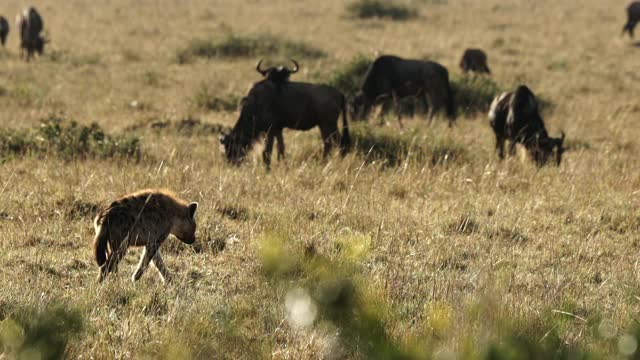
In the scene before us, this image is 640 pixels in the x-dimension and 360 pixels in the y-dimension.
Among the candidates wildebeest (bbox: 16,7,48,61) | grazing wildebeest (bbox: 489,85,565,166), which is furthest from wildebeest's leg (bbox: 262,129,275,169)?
wildebeest (bbox: 16,7,48,61)

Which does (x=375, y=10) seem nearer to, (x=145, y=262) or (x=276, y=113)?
(x=276, y=113)

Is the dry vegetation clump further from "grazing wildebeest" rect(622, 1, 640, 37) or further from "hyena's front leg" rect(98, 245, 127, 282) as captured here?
"grazing wildebeest" rect(622, 1, 640, 37)

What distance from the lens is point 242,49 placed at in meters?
21.1

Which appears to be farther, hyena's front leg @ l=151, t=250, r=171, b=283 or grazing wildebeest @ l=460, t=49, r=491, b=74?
grazing wildebeest @ l=460, t=49, r=491, b=74

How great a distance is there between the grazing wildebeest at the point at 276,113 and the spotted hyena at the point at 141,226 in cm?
420

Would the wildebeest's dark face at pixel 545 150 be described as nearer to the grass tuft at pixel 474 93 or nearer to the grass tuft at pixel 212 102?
the grass tuft at pixel 474 93

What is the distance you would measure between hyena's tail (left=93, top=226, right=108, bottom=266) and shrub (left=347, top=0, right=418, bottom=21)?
28041mm

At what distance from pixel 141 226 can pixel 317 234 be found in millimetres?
Answer: 1408

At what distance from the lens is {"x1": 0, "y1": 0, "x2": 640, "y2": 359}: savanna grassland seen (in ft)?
8.34

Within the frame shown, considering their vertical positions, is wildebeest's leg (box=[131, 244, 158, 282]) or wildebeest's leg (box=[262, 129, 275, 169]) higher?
wildebeest's leg (box=[131, 244, 158, 282])

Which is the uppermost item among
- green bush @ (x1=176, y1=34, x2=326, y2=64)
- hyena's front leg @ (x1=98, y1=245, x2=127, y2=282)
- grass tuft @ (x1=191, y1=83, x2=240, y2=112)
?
hyena's front leg @ (x1=98, y1=245, x2=127, y2=282)

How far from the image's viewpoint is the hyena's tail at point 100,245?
486cm

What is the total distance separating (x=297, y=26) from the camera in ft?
94.6

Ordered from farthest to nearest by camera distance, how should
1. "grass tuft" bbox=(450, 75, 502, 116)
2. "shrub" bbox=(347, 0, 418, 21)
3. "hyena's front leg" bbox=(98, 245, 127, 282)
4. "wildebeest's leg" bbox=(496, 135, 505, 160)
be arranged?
1. "shrub" bbox=(347, 0, 418, 21)
2. "grass tuft" bbox=(450, 75, 502, 116)
3. "wildebeest's leg" bbox=(496, 135, 505, 160)
4. "hyena's front leg" bbox=(98, 245, 127, 282)
